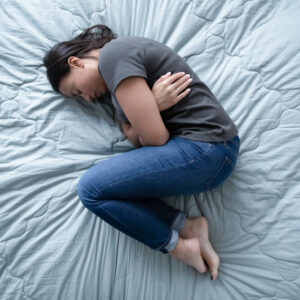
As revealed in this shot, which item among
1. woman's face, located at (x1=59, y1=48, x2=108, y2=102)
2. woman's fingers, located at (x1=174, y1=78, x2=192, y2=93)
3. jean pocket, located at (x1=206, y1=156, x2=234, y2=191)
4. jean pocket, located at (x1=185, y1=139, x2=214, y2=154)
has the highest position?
woman's fingers, located at (x1=174, y1=78, x2=192, y2=93)

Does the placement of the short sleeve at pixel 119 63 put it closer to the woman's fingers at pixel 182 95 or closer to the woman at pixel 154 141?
the woman at pixel 154 141

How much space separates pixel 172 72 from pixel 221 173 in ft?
1.00

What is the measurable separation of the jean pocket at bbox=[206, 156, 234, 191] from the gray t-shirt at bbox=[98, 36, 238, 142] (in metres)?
0.06

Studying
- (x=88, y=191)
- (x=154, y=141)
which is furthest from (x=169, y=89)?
(x=88, y=191)

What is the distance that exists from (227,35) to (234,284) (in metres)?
0.77

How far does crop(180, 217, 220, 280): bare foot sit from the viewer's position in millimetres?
728

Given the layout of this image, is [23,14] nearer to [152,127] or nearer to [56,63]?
[56,63]

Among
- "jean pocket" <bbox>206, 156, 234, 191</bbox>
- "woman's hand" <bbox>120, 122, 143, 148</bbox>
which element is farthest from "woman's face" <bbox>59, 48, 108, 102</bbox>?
"jean pocket" <bbox>206, 156, 234, 191</bbox>

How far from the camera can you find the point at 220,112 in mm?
683

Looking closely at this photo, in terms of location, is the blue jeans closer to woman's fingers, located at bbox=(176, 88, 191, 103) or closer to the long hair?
woman's fingers, located at bbox=(176, 88, 191, 103)

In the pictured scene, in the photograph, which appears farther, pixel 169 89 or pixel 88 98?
pixel 88 98

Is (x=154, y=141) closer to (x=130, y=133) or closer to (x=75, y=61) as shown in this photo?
(x=130, y=133)

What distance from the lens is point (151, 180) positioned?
0.66 m

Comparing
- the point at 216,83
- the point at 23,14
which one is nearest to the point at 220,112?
the point at 216,83
